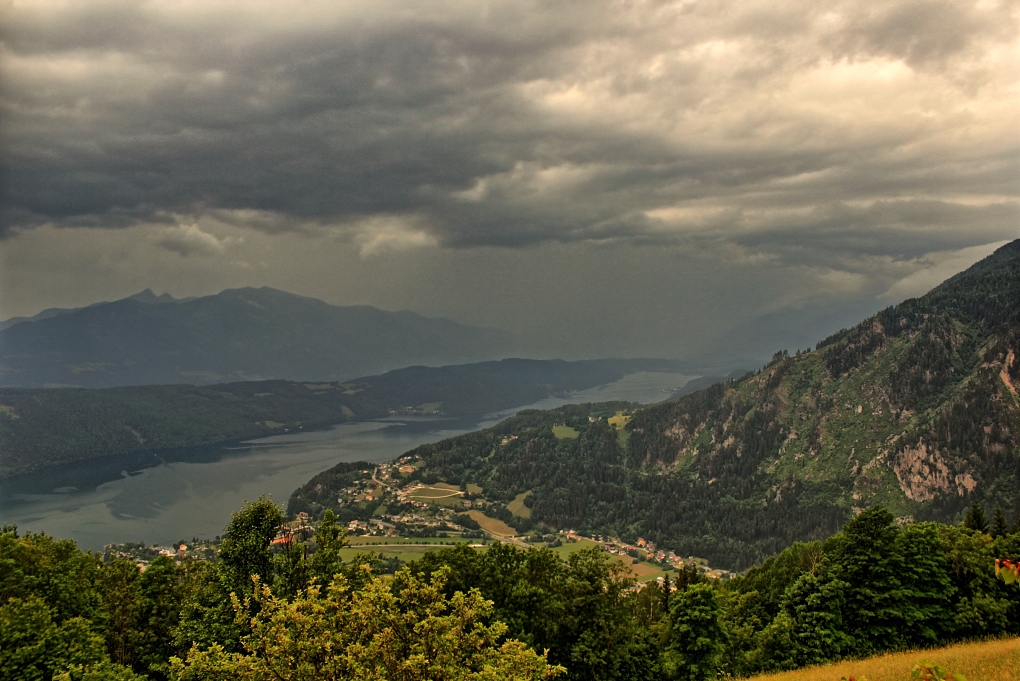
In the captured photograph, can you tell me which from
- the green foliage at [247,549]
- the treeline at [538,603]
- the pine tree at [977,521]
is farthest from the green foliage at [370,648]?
the pine tree at [977,521]

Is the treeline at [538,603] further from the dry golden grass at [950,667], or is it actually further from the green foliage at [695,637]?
the dry golden grass at [950,667]

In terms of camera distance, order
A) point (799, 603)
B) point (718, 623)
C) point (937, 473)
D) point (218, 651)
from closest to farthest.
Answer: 1. point (218, 651)
2. point (718, 623)
3. point (799, 603)
4. point (937, 473)

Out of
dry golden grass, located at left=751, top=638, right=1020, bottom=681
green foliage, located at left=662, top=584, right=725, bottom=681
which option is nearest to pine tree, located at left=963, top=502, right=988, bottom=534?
dry golden grass, located at left=751, top=638, right=1020, bottom=681

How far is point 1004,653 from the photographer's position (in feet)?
95.4

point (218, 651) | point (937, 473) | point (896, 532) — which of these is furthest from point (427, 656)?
point (937, 473)

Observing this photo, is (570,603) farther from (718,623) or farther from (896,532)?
(896,532)

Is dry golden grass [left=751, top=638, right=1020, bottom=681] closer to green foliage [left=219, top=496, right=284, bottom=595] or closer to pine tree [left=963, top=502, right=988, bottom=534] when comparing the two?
green foliage [left=219, top=496, right=284, bottom=595]

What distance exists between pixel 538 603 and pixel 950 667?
24.9 meters

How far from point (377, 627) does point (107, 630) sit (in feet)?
85.5

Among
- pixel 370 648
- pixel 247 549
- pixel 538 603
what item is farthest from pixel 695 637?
pixel 247 549

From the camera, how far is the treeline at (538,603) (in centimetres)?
3425

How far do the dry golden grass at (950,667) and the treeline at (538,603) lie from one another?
884 cm

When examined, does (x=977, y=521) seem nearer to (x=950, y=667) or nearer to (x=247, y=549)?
(x=950, y=667)

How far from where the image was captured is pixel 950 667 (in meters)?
27.2
